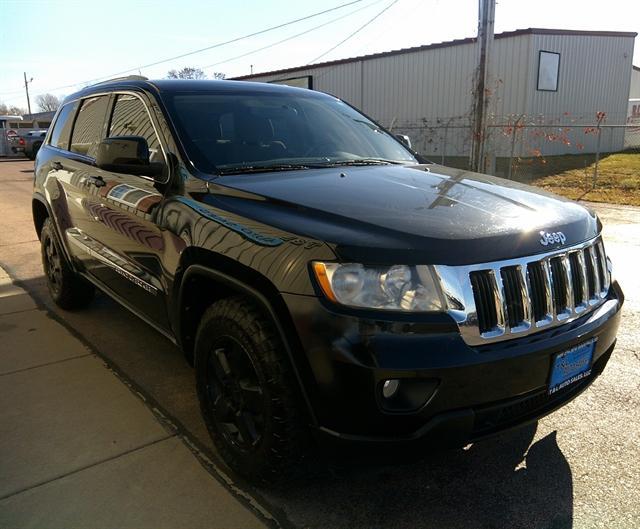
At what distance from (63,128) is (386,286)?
13.3 ft

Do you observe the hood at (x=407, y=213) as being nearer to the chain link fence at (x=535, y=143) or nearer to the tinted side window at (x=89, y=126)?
the tinted side window at (x=89, y=126)

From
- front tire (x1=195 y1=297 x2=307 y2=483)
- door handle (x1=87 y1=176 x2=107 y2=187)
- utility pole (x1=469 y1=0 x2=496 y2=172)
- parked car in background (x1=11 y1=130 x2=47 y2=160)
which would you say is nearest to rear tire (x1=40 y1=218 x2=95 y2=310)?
door handle (x1=87 y1=176 x2=107 y2=187)

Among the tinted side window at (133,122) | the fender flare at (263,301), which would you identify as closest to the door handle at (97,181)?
the tinted side window at (133,122)

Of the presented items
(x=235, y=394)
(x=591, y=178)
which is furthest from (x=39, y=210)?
(x=591, y=178)

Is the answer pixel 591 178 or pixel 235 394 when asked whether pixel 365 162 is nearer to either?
pixel 235 394

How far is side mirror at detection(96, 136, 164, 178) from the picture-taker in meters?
2.85

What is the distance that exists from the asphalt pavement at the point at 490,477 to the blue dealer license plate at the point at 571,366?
508 mm

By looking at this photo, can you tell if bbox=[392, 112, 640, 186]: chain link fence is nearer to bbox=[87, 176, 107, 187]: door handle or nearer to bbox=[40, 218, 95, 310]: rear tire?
bbox=[40, 218, 95, 310]: rear tire

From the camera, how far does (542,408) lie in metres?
2.28

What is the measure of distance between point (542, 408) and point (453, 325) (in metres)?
0.66

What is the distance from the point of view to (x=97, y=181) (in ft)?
12.3

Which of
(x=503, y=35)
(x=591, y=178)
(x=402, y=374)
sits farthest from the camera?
(x=503, y=35)

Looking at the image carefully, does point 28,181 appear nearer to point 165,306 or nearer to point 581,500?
point 165,306

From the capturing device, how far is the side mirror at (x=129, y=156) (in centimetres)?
285
